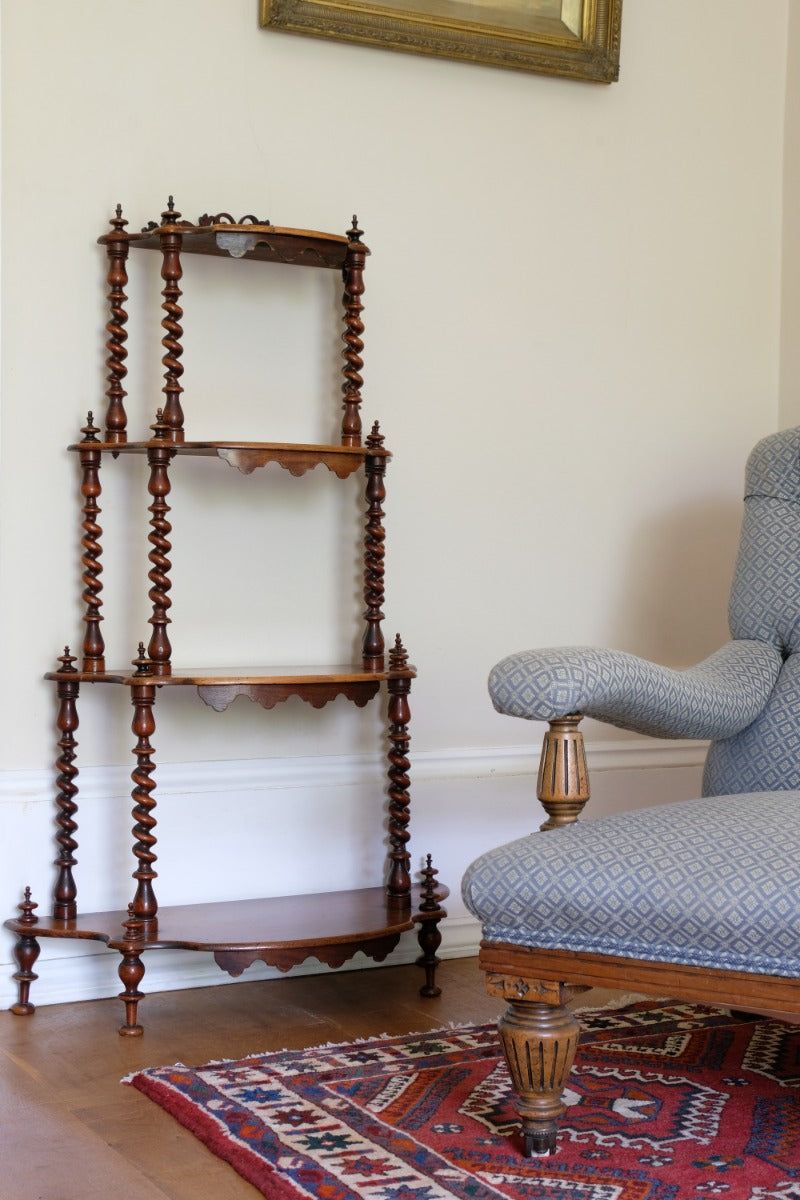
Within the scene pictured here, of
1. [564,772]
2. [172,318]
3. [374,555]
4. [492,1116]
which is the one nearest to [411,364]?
[374,555]

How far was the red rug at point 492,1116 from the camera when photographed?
1645 millimetres

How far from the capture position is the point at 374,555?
2.58 metres

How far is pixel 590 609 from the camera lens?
3.01 m

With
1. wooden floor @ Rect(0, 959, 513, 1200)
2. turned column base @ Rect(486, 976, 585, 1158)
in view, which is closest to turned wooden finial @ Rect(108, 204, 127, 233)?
wooden floor @ Rect(0, 959, 513, 1200)

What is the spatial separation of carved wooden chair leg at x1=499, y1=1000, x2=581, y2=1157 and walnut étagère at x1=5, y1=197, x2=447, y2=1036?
680 millimetres

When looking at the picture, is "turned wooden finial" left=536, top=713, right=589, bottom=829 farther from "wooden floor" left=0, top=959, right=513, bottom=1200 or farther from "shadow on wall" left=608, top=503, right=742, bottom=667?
"shadow on wall" left=608, top=503, right=742, bottom=667

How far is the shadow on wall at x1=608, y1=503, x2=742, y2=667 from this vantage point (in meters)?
3.06

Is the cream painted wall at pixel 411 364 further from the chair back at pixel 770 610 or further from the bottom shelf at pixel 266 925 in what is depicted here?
the chair back at pixel 770 610

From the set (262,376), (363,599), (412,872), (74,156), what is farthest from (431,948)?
(74,156)

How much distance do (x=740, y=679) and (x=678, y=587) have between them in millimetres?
1007

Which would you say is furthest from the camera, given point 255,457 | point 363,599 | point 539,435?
point 539,435

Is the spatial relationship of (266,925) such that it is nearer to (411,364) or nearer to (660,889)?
(660,889)

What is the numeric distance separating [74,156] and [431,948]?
5.13 feet

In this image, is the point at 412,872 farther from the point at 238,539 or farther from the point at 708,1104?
the point at 708,1104
